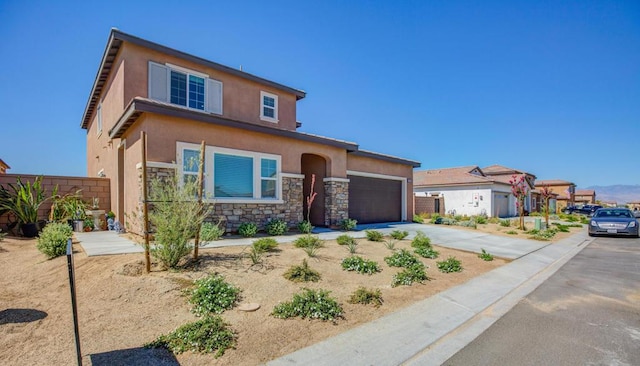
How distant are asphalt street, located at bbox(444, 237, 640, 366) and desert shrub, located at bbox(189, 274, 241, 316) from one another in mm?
3166

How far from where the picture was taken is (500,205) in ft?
98.0

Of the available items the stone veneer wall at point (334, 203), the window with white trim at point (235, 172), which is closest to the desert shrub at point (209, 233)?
the window with white trim at point (235, 172)

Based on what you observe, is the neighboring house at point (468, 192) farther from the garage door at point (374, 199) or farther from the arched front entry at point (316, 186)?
the arched front entry at point (316, 186)

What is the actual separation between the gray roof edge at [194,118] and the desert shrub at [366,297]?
7273 mm

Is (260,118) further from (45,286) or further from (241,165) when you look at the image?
(45,286)

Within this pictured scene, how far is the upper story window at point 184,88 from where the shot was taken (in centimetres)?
1177

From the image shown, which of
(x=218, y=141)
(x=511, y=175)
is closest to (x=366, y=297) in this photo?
(x=218, y=141)

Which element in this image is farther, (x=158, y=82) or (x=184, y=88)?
(x=184, y=88)

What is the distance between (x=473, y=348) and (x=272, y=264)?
13.5ft

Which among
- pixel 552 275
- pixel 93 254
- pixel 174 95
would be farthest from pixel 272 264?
pixel 174 95

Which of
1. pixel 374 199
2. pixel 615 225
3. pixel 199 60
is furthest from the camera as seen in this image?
pixel 374 199

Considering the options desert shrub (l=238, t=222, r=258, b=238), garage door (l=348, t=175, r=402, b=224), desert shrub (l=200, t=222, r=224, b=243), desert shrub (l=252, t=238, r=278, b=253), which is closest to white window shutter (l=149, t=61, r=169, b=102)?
desert shrub (l=238, t=222, r=258, b=238)

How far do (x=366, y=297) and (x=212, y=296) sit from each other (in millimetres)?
2583

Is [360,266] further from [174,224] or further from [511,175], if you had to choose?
[511,175]
